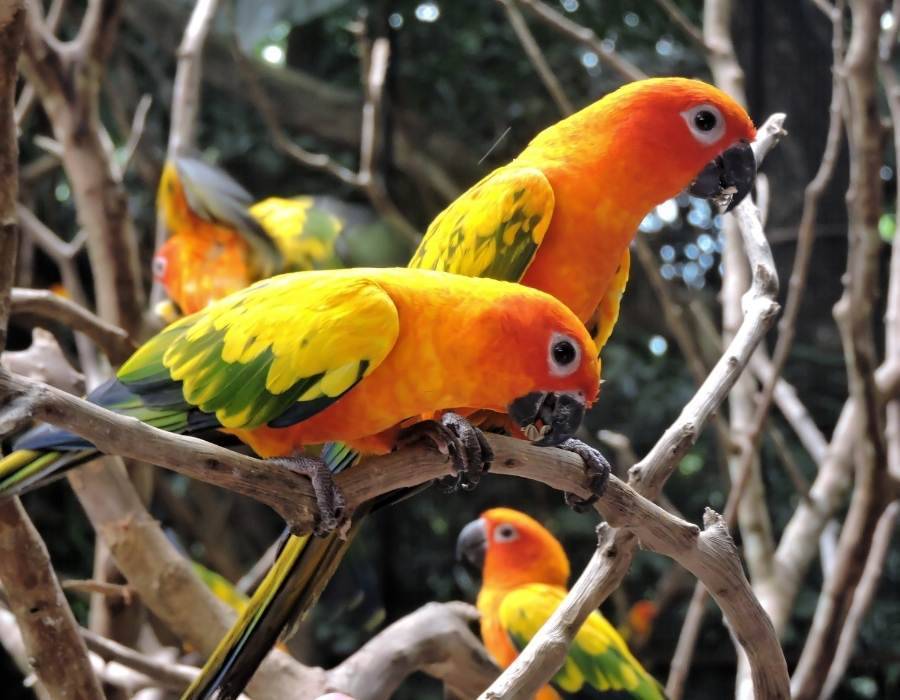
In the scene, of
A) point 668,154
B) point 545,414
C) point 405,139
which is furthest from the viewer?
point 405,139

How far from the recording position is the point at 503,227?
1049 millimetres

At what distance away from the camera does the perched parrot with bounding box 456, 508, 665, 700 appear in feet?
4.83

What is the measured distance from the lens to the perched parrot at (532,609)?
1.47 meters

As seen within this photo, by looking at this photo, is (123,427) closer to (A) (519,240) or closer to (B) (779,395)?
(A) (519,240)

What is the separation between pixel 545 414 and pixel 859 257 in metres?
0.80

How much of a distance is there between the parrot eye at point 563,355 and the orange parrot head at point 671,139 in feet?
0.98

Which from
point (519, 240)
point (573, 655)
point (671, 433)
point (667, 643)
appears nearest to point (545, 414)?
point (671, 433)

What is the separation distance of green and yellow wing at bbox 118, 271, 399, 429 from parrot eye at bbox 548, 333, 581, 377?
126 millimetres

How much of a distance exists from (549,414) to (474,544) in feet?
2.85

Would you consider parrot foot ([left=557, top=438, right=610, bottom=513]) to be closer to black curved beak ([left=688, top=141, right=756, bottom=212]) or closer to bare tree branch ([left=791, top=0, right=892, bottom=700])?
black curved beak ([left=688, top=141, right=756, bottom=212])

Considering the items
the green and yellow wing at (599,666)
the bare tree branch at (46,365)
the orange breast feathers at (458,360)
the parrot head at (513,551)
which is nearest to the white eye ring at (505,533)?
the parrot head at (513,551)

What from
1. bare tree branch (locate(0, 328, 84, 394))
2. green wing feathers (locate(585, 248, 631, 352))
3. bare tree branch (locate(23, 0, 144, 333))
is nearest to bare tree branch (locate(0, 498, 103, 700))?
bare tree branch (locate(0, 328, 84, 394))

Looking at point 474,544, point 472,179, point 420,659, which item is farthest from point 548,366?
point 472,179

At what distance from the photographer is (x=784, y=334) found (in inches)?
59.8
